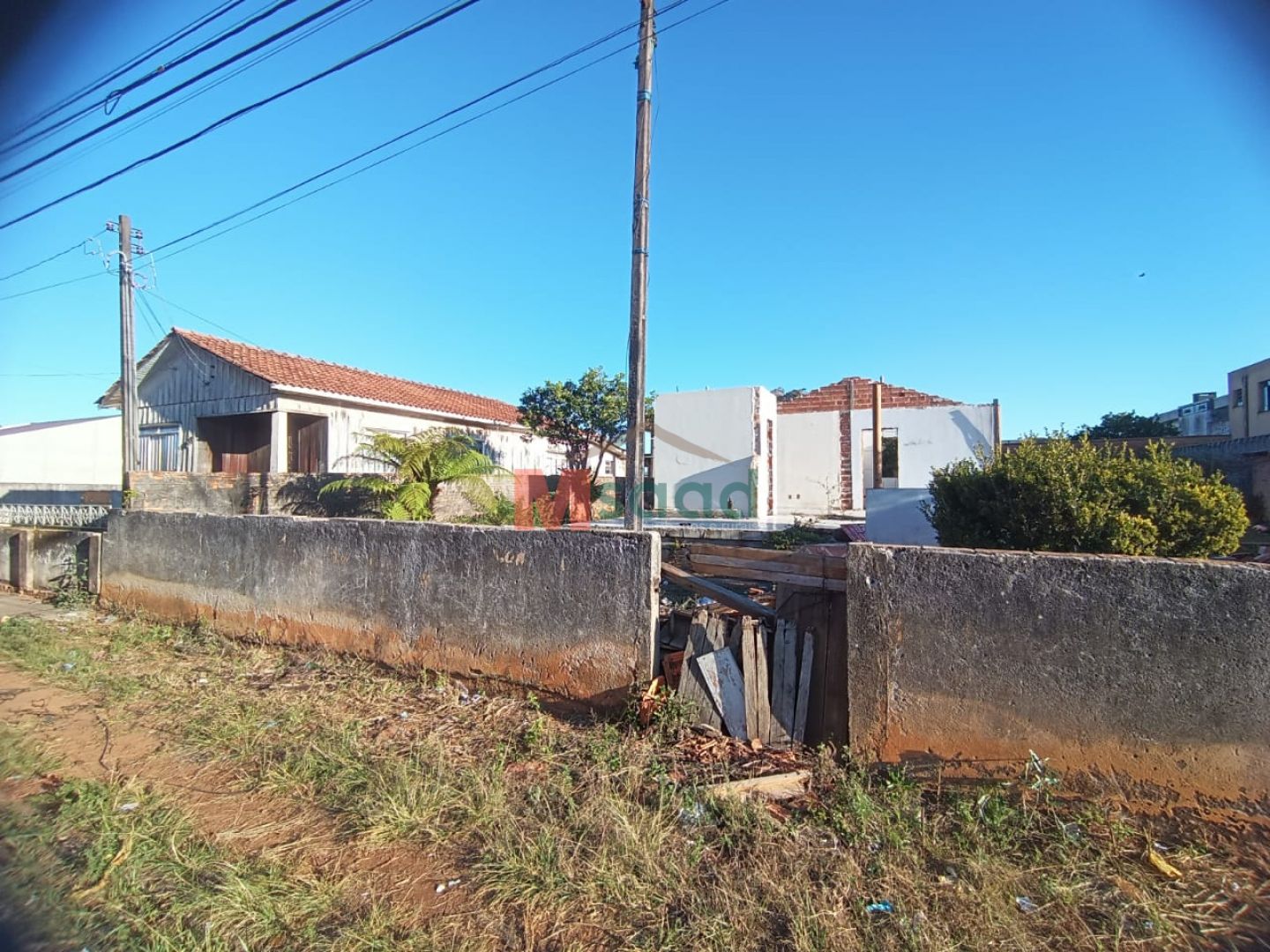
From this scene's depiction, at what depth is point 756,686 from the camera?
3760 millimetres

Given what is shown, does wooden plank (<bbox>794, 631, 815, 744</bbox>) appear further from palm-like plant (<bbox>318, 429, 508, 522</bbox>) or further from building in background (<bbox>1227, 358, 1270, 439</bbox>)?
building in background (<bbox>1227, 358, 1270, 439</bbox>)

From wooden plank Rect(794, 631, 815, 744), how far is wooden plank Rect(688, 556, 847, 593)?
0.32 m

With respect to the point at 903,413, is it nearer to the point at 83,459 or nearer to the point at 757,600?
the point at 757,600

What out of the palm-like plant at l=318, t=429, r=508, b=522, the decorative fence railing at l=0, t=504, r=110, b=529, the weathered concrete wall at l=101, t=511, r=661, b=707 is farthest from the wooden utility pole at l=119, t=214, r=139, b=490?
the weathered concrete wall at l=101, t=511, r=661, b=707

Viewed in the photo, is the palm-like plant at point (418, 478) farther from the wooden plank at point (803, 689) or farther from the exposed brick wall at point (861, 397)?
the exposed brick wall at point (861, 397)

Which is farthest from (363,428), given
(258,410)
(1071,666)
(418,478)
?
(1071,666)

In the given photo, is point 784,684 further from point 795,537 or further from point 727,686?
Answer: point 795,537

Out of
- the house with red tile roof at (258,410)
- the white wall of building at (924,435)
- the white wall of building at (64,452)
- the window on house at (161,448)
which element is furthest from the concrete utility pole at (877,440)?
the white wall of building at (64,452)

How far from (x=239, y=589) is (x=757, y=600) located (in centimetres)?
508

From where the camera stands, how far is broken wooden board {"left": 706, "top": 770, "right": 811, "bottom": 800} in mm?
3127

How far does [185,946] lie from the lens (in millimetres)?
2207

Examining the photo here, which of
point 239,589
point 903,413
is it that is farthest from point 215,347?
point 903,413

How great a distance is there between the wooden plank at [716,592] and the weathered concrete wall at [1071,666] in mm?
752

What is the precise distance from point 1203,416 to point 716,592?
47.2 metres
